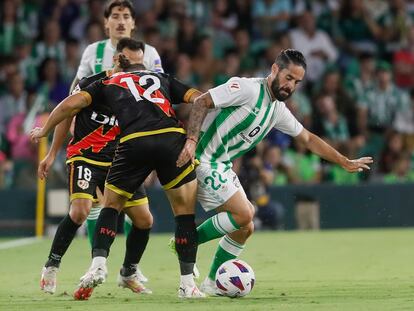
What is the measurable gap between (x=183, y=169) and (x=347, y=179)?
32.0 feet

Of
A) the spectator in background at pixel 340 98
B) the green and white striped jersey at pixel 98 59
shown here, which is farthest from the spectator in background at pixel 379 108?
the green and white striped jersey at pixel 98 59

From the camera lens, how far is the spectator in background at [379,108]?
18.5 m

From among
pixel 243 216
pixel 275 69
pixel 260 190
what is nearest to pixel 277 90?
pixel 275 69

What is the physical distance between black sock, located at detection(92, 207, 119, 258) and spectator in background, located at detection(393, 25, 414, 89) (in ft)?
37.5

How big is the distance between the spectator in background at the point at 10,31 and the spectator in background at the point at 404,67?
6.08m

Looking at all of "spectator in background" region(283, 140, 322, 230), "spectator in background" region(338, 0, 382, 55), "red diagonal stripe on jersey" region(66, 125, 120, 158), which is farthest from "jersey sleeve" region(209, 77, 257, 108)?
"spectator in background" region(338, 0, 382, 55)

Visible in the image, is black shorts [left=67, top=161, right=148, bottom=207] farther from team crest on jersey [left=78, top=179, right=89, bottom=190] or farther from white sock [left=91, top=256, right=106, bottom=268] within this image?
white sock [left=91, top=256, right=106, bottom=268]

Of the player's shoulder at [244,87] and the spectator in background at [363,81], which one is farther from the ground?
the player's shoulder at [244,87]

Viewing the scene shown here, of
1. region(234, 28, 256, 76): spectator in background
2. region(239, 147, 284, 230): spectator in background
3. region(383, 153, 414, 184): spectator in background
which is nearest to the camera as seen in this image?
region(239, 147, 284, 230): spectator in background

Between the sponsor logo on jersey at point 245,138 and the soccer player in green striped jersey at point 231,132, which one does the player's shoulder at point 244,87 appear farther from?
the sponsor logo on jersey at point 245,138

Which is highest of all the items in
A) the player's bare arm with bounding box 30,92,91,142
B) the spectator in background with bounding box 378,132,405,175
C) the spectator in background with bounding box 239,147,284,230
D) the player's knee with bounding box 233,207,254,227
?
the player's bare arm with bounding box 30,92,91,142

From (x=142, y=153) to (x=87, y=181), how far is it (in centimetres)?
83

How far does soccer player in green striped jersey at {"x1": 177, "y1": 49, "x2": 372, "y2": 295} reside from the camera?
8719 millimetres

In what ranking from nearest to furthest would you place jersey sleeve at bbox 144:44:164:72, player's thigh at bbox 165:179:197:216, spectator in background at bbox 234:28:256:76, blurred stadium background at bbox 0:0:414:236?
player's thigh at bbox 165:179:197:216 → jersey sleeve at bbox 144:44:164:72 → blurred stadium background at bbox 0:0:414:236 → spectator in background at bbox 234:28:256:76
